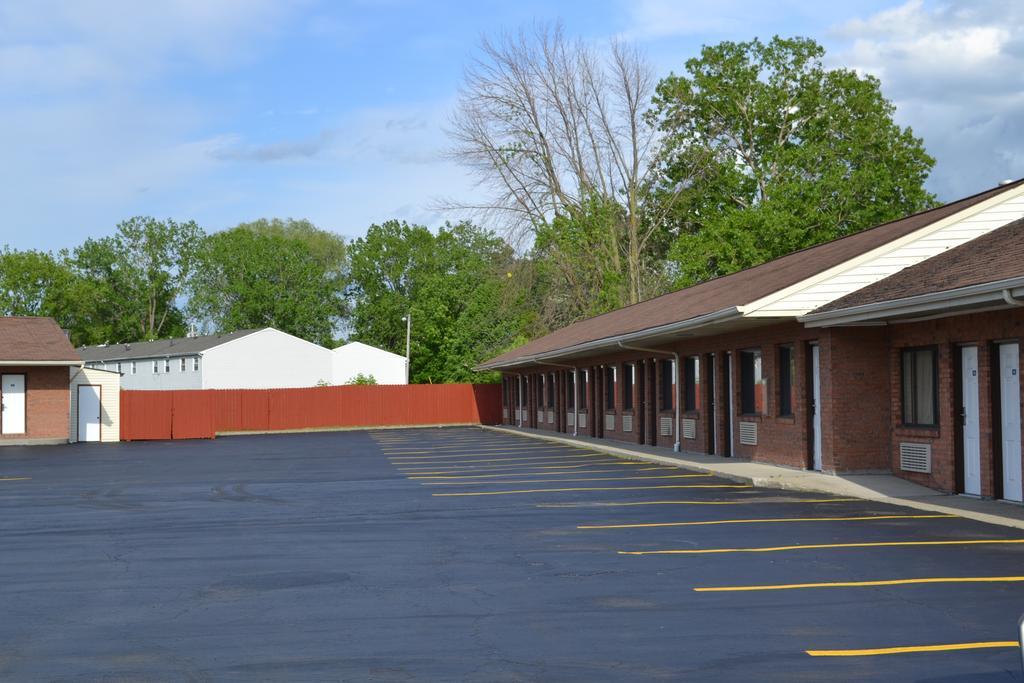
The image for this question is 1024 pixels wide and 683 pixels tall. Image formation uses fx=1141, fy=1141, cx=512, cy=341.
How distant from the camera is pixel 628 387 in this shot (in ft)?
113

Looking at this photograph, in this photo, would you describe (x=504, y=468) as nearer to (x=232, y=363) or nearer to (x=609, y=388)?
(x=609, y=388)

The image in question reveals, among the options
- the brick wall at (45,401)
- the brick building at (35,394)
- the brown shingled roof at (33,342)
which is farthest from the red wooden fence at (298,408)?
the brick building at (35,394)

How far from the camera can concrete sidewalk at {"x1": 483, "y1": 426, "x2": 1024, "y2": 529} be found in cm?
1504

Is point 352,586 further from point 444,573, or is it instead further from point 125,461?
point 125,461

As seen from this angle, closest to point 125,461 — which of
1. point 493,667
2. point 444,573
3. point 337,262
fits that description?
point 444,573

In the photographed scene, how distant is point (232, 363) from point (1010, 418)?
183 feet

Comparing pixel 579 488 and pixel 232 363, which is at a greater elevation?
pixel 232 363

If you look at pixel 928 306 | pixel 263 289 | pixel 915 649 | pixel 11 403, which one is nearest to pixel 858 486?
pixel 928 306

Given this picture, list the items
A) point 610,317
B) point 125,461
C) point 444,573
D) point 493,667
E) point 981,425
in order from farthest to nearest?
point 610,317, point 125,461, point 981,425, point 444,573, point 493,667

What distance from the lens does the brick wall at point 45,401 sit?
41312 mm

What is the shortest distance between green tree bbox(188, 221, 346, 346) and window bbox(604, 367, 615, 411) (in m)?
60.9

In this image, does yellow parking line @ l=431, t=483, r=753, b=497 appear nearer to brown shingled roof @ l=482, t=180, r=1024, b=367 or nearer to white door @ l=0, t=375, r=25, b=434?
brown shingled roof @ l=482, t=180, r=1024, b=367

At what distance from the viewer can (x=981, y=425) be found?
1656cm

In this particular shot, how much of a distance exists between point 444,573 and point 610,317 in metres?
31.0
